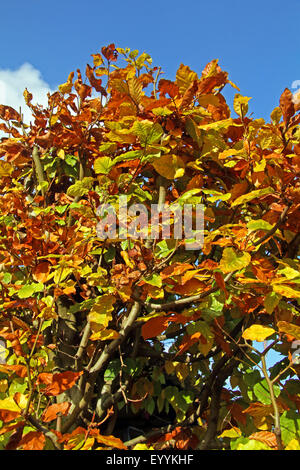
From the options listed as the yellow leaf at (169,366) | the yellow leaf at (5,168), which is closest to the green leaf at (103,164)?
the yellow leaf at (5,168)

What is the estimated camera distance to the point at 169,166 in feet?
6.19

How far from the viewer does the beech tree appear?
1.58m

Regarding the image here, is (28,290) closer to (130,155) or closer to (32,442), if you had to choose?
(32,442)

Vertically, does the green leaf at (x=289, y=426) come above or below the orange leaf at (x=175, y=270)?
below

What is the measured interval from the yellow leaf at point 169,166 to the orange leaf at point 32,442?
A: 1289 mm

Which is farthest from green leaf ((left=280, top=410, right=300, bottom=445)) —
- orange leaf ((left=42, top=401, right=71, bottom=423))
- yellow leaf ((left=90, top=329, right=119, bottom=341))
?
orange leaf ((left=42, top=401, right=71, bottom=423))

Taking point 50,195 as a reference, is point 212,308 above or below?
below

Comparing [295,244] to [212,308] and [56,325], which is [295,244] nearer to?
[212,308]

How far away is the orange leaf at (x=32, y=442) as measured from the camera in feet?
4.61

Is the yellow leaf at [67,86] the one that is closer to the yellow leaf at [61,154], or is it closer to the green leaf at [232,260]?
the yellow leaf at [61,154]

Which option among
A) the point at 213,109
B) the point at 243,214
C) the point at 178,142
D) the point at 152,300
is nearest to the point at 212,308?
the point at 152,300

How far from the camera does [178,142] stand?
6.87ft

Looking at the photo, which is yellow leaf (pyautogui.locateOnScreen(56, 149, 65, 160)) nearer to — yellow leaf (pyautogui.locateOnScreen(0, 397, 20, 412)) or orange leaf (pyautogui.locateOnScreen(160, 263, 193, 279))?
orange leaf (pyautogui.locateOnScreen(160, 263, 193, 279))
